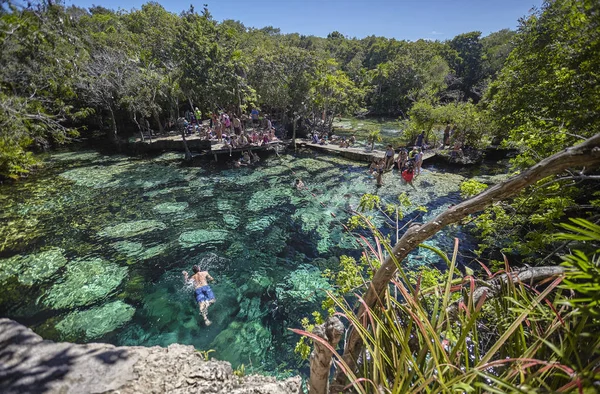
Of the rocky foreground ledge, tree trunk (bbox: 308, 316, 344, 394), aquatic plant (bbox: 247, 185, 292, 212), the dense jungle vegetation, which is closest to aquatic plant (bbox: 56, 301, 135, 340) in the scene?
the rocky foreground ledge

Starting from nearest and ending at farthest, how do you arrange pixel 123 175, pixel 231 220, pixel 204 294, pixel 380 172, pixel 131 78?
pixel 204 294 < pixel 231 220 < pixel 380 172 < pixel 123 175 < pixel 131 78

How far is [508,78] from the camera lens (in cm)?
1223

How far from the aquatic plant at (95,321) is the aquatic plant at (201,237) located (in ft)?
8.78

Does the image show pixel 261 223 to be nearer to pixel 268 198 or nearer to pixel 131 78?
pixel 268 198

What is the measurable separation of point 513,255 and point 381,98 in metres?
33.8

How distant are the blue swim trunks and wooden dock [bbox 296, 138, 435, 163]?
12345mm

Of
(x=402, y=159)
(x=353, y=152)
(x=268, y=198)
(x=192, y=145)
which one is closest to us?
(x=268, y=198)

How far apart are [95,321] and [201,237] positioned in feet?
12.2

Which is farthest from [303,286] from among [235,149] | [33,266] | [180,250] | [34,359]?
[235,149]

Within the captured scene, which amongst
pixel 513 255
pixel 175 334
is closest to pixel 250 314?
pixel 175 334

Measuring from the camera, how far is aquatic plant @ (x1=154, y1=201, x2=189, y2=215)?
1085 centimetres

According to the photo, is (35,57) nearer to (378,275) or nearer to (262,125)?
(262,125)

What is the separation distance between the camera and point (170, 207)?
440 inches

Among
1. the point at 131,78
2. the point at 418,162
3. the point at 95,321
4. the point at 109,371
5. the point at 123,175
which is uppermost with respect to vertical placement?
the point at 131,78
